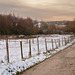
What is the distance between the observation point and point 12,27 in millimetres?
76875

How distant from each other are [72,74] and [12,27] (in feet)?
232

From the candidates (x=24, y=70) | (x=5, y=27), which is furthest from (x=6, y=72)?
(x=5, y=27)

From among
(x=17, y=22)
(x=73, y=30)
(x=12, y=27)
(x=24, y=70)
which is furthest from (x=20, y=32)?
(x=24, y=70)

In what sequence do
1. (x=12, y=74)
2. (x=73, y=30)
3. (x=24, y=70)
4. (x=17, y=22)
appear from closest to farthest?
1. (x=12, y=74)
2. (x=24, y=70)
3. (x=17, y=22)
4. (x=73, y=30)

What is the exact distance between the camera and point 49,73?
26.5ft

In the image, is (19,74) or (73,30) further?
(73,30)

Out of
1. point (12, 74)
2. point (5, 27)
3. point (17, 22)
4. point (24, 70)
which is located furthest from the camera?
point (17, 22)

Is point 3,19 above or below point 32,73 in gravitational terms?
above

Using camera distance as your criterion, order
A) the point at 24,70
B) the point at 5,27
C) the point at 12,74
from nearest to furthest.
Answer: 1. the point at 12,74
2. the point at 24,70
3. the point at 5,27

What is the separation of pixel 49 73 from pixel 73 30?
91354 mm

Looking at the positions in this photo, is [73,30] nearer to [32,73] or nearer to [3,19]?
[3,19]

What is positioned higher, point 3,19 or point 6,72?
point 3,19

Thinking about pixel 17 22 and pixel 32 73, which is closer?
pixel 32 73

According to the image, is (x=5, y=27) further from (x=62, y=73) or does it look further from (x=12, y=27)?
(x=62, y=73)
